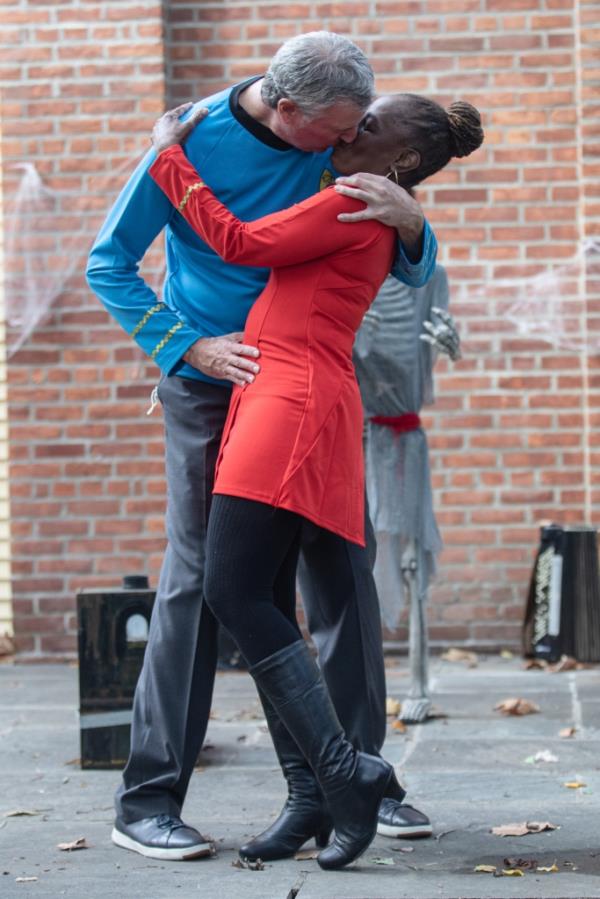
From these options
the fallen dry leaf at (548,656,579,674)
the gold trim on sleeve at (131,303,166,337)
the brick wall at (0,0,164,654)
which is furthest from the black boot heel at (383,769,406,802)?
the brick wall at (0,0,164,654)

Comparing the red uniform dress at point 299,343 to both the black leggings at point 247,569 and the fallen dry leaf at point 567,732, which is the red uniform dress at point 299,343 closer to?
the black leggings at point 247,569

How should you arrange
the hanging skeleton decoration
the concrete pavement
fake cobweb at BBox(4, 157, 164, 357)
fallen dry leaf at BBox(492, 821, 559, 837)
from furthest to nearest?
fake cobweb at BBox(4, 157, 164, 357) < the hanging skeleton decoration < fallen dry leaf at BBox(492, 821, 559, 837) < the concrete pavement

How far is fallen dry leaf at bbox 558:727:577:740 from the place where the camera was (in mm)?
5004

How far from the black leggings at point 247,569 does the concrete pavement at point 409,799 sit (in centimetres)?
57

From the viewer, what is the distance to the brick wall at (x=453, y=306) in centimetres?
671

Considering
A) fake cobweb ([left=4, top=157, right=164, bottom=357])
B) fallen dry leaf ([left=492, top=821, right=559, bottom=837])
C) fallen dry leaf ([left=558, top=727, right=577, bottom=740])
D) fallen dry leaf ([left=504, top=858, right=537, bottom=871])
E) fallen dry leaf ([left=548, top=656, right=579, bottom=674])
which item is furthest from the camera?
fake cobweb ([left=4, top=157, right=164, bottom=357])

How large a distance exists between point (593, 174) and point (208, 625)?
3.82 m

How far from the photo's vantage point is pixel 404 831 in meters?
3.68

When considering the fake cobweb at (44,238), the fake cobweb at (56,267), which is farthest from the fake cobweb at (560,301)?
the fake cobweb at (44,238)

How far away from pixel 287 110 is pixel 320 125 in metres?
0.08

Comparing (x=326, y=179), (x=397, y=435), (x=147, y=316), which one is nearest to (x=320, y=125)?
(x=326, y=179)

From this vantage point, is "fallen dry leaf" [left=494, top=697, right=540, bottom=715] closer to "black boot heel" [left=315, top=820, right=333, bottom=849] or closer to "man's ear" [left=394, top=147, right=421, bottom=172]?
"black boot heel" [left=315, top=820, right=333, bottom=849]

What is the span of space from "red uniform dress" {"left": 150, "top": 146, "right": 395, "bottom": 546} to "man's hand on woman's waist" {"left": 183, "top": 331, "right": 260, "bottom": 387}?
3 cm

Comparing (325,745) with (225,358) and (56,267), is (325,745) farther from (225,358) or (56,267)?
(56,267)
